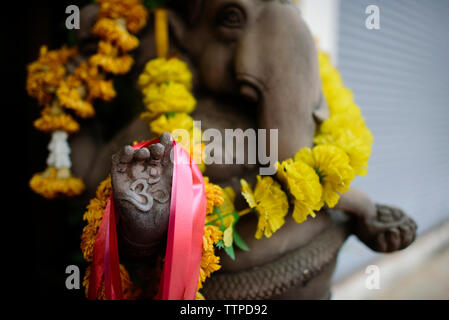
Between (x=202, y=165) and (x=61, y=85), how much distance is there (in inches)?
18.6

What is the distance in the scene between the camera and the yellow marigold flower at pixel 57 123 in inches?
35.7

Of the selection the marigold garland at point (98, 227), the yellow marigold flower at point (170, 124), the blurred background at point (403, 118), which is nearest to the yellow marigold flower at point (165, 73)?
the yellow marigold flower at point (170, 124)

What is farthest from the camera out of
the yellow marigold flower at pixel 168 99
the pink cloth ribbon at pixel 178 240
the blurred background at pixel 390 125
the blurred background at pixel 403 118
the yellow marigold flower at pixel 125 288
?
the blurred background at pixel 403 118

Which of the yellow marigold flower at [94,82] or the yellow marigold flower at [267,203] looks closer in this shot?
the yellow marigold flower at [267,203]

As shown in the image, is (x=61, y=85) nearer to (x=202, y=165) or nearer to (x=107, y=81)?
(x=107, y=81)

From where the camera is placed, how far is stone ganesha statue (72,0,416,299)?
858 millimetres

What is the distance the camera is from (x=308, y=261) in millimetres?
897

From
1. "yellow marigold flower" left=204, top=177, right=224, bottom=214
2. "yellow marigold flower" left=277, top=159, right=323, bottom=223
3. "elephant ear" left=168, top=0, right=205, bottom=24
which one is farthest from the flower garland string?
"yellow marigold flower" left=277, top=159, right=323, bottom=223

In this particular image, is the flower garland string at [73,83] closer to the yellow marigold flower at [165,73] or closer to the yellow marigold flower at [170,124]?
the yellow marigold flower at [165,73]

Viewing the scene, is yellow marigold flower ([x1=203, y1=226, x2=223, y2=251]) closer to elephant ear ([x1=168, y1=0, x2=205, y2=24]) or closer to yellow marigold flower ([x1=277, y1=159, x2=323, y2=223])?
yellow marigold flower ([x1=277, y1=159, x2=323, y2=223])

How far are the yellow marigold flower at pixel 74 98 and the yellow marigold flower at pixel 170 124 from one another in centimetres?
21

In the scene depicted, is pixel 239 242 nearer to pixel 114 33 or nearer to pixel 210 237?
pixel 210 237

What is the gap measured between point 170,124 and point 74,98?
30cm
